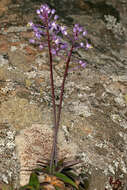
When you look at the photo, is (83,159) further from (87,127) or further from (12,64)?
(12,64)

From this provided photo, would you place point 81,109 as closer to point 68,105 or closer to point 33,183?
point 68,105

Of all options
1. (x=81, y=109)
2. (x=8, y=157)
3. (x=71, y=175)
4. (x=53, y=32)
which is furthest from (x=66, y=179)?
(x=53, y=32)

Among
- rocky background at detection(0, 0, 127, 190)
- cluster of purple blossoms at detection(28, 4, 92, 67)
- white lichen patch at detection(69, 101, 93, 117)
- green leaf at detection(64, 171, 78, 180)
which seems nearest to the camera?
cluster of purple blossoms at detection(28, 4, 92, 67)

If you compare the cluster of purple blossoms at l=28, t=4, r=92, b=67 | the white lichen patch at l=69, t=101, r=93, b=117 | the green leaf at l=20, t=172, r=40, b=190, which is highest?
the cluster of purple blossoms at l=28, t=4, r=92, b=67

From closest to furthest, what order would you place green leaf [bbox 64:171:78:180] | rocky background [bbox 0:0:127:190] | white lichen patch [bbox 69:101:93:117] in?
green leaf [bbox 64:171:78:180], rocky background [bbox 0:0:127:190], white lichen patch [bbox 69:101:93:117]

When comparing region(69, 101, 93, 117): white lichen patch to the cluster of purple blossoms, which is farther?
region(69, 101, 93, 117): white lichen patch

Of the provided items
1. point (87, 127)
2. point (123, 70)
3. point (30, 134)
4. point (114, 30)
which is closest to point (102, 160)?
point (87, 127)

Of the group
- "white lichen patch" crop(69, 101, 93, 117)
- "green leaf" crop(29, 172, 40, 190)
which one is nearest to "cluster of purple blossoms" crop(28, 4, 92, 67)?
"white lichen patch" crop(69, 101, 93, 117)

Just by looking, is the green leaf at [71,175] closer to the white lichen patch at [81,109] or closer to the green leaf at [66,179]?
the green leaf at [66,179]

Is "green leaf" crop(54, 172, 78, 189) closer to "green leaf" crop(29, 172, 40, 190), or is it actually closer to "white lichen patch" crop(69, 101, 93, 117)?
"green leaf" crop(29, 172, 40, 190)

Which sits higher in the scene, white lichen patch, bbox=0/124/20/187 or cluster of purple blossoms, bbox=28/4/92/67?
cluster of purple blossoms, bbox=28/4/92/67
